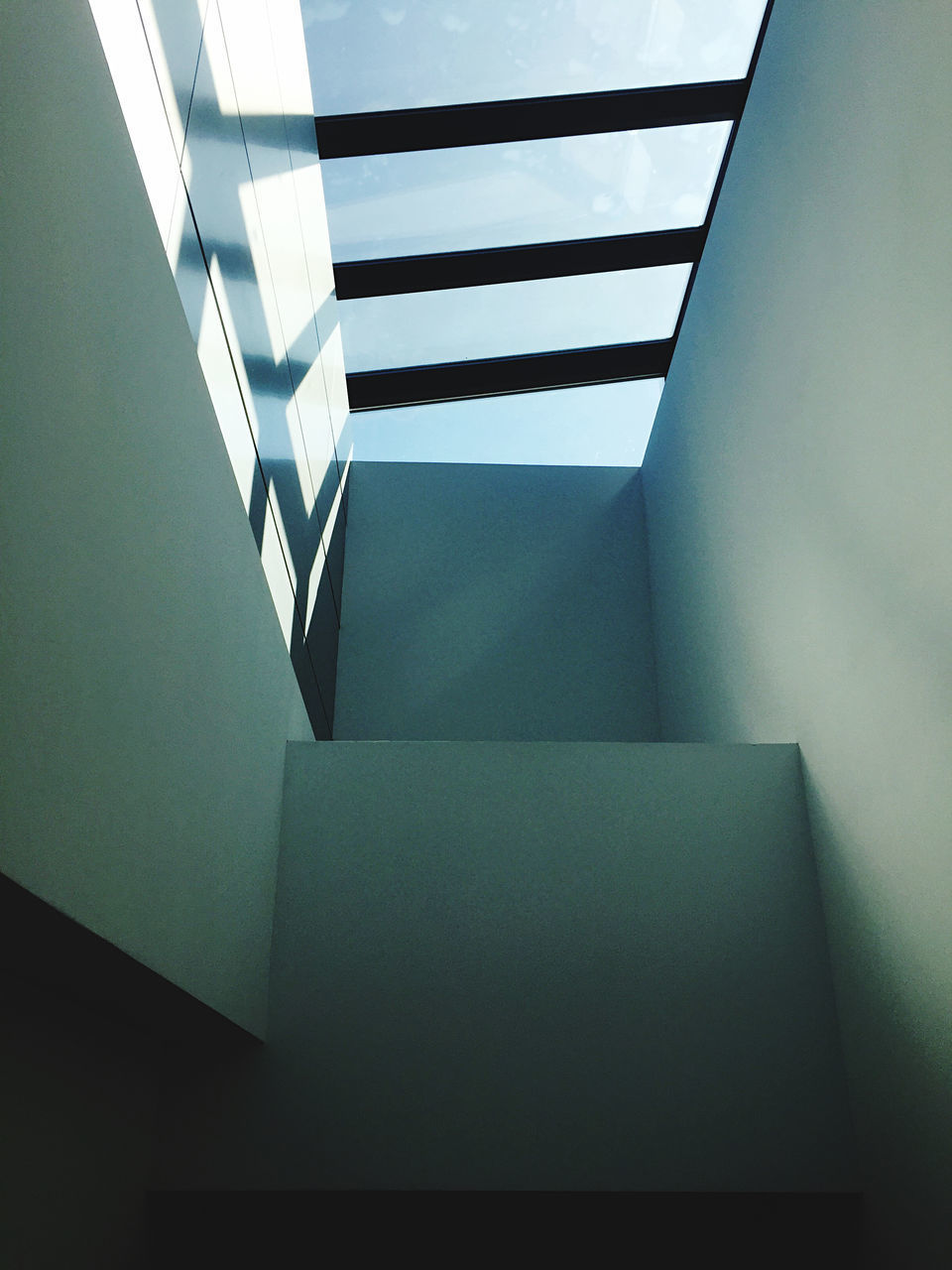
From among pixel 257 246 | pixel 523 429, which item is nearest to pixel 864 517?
pixel 257 246

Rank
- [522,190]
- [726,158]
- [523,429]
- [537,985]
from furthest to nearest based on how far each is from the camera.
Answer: [523,429], [522,190], [726,158], [537,985]

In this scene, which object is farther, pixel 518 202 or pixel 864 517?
pixel 518 202

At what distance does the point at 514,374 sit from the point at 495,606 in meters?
2.27

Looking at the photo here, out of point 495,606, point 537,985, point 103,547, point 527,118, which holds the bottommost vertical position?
point 537,985

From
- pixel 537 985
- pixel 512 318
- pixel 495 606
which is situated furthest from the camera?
pixel 495 606

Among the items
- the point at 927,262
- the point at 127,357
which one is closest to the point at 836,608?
the point at 927,262

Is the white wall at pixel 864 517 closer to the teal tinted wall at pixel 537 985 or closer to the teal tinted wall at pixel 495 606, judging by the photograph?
the teal tinted wall at pixel 537 985

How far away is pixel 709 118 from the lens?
21.9ft

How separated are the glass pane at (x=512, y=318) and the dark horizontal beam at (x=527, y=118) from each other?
1.35 metres

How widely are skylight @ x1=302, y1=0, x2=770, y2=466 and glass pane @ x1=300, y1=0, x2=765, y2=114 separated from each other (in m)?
0.01

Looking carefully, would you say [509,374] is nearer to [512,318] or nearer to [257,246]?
[512,318]

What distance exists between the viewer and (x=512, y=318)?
827 cm

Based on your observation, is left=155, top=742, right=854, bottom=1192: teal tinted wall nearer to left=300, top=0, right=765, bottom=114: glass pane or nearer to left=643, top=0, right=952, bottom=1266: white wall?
left=643, top=0, right=952, bottom=1266: white wall

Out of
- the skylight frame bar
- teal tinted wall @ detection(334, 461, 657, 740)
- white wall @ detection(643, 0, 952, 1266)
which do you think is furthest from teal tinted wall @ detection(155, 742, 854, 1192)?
the skylight frame bar
